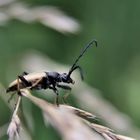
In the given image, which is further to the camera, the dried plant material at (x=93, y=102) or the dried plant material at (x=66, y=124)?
the dried plant material at (x=93, y=102)

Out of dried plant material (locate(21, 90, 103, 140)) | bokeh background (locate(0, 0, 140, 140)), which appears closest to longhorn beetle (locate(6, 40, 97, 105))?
dried plant material (locate(21, 90, 103, 140))

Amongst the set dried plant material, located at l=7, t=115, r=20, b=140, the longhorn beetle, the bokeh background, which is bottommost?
dried plant material, located at l=7, t=115, r=20, b=140

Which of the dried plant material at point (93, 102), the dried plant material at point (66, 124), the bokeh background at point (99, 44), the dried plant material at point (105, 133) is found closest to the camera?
the dried plant material at point (66, 124)

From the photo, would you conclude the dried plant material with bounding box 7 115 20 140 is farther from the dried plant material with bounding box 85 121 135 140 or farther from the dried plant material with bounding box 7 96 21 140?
the dried plant material with bounding box 85 121 135 140

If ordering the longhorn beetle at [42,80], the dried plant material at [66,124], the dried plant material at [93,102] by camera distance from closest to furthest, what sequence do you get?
1. the dried plant material at [66,124]
2. the longhorn beetle at [42,80]
3. the dried plant material at [93,102]

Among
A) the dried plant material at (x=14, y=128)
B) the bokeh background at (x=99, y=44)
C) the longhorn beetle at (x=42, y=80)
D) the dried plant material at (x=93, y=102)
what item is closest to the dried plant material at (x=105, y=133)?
the dried plant material at (x=14, y=128)

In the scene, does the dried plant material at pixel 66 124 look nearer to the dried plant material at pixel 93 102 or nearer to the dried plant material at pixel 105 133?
the dried plant material at pixel 105 133

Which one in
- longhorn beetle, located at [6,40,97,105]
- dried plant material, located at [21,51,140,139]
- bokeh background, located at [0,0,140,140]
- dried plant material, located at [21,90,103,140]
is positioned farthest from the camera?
bokeh background, located at [0,0,140,140]

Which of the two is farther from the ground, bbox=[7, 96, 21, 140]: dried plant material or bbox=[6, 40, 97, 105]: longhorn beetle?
bbox=[6, 40, 97, 105]: longhorn beetle

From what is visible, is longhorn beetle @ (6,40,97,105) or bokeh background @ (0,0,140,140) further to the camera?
bokeh background @ (0,0,140,140)

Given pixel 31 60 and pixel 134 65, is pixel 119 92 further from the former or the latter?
pixel 31 60
